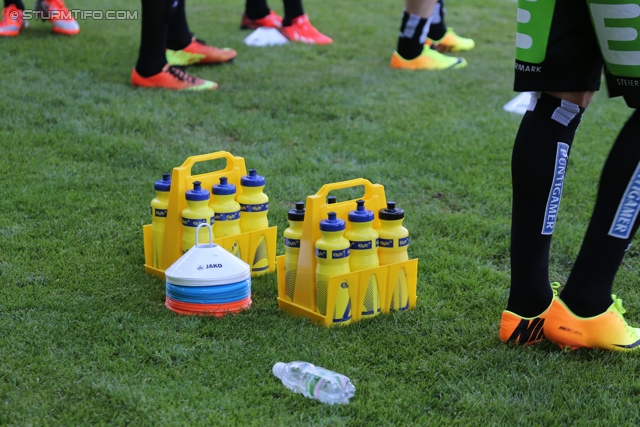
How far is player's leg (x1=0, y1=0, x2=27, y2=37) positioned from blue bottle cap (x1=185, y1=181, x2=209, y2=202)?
4319 millimetres

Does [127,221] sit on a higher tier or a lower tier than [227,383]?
lower

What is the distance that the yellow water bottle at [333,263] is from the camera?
2.79 meters

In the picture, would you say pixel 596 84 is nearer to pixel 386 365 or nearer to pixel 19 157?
pixel 386 365

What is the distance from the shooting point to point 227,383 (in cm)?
238

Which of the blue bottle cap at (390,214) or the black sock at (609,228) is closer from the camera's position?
the black sock at (609,228)

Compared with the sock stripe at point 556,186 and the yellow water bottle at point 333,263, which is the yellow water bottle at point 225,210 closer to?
the yellow water bottle at point 333,263

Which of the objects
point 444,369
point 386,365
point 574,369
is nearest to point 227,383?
point 386,365

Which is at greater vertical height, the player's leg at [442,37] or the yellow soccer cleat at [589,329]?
the yellow soccer cleat at [589,329]

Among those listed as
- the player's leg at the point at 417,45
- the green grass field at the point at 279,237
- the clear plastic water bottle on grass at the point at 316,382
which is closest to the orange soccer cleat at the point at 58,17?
the green grass field at the point at 279,237

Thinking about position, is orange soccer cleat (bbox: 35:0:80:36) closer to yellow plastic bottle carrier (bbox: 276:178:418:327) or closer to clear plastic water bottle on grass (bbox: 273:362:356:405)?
yellow plastic bottle carrier (bbox: 276:178:418:327)

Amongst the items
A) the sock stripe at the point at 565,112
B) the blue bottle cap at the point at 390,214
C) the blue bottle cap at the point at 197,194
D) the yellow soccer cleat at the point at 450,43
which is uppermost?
the sock stripe at the point at 565,112

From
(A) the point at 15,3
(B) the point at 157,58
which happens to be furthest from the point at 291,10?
(A) the point at 15,3

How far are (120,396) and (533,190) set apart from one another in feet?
4.35

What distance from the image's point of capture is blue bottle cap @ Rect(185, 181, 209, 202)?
3062 mm
